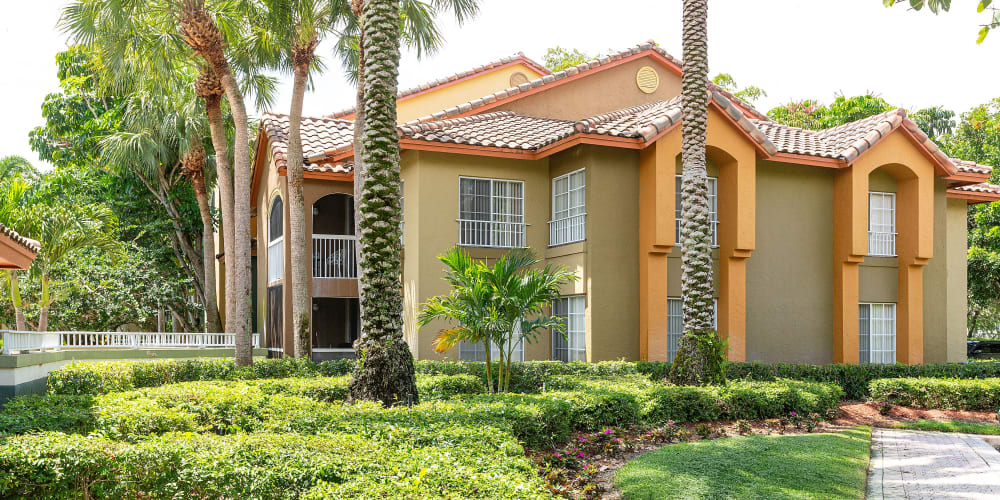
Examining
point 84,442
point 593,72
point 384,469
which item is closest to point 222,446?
point 84,442

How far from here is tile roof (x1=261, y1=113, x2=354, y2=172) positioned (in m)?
20.2

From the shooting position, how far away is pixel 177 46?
17047mm

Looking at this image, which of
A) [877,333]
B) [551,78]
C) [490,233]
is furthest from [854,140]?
[490,233]

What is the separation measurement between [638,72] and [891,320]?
32.6ft

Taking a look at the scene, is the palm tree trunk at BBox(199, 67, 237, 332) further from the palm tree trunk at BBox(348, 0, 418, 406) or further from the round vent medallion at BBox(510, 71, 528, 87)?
the round vent medallion at BBox(510, 71, 528, 87)

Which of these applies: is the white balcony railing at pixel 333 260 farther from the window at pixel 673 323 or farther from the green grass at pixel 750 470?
the green grass at pixel 750 470

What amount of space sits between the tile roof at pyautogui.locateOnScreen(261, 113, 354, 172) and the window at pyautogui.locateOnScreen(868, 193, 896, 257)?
13649 millimetres

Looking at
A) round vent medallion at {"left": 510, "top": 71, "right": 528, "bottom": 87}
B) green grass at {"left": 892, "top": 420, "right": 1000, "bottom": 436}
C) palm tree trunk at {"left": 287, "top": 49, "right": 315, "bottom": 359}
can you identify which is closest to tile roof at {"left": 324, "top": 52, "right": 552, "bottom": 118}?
round vent medallion at {"left": 510, "top": 71, "right": 528, "bottom": 87}

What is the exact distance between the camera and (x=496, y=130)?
19609mm

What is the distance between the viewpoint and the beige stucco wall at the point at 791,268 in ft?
63.2

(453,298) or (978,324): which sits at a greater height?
(453,298)

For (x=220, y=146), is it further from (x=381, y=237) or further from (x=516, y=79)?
(x=381, y=237)

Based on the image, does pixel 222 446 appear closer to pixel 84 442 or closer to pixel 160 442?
pixel 160 442

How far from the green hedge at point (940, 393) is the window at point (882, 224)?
5063mm
